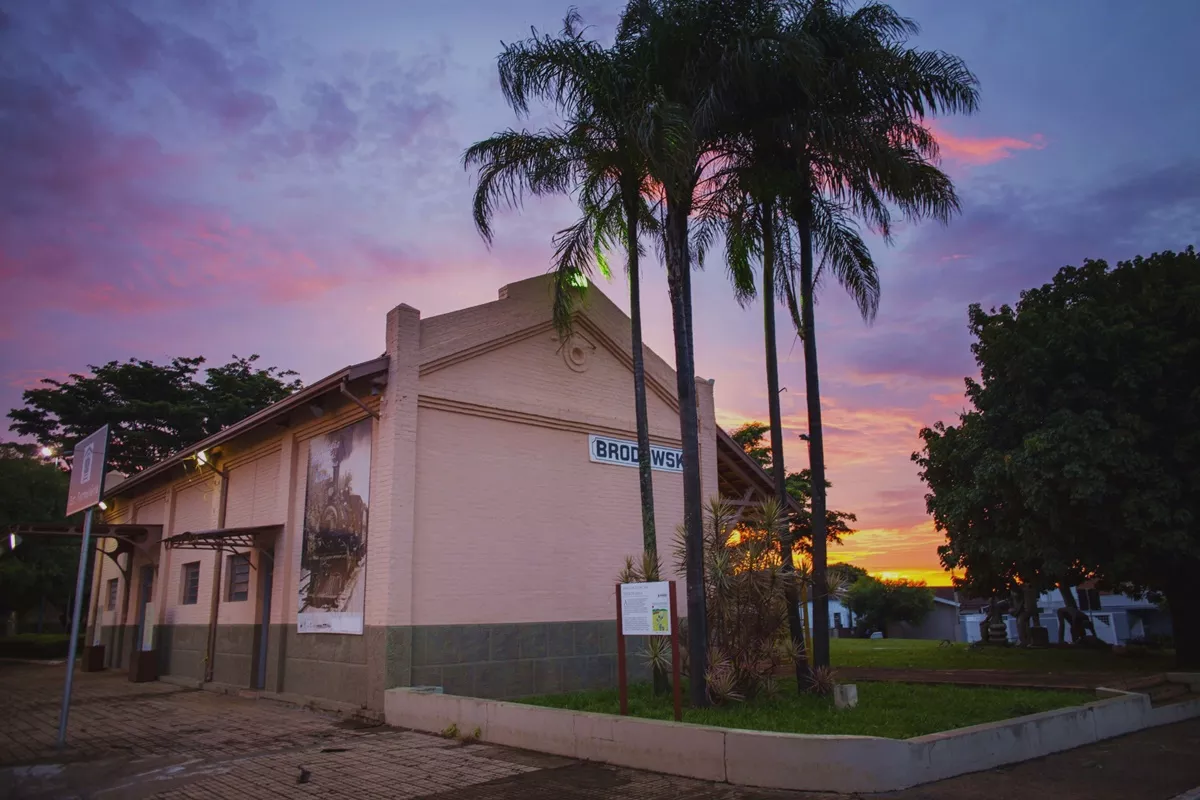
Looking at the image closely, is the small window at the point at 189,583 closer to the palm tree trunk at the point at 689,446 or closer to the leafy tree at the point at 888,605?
the palm tree trunk at the point at 689,446

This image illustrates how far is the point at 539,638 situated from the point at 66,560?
3334cm

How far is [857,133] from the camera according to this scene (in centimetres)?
1254

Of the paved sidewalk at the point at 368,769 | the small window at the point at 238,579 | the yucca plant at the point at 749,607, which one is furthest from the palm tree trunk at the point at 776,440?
the small window at the point at 238,579

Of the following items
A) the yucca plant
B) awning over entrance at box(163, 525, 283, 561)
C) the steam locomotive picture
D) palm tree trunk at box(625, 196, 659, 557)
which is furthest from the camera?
awning over entrance at box(163, 525, 283, 561)

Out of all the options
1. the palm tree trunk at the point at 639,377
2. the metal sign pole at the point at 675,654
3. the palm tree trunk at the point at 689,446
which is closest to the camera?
the metal sign pole at the point at 675,654

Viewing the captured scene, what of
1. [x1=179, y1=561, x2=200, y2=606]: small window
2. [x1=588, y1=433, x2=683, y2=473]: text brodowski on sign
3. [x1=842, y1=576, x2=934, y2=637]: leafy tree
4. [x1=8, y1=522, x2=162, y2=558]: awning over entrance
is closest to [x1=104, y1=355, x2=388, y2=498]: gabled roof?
[x1=8, y1=522, x2=162, y2=558]: awning over entrance

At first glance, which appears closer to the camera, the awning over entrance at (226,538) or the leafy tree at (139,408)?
the awning over entrance at (226,538)

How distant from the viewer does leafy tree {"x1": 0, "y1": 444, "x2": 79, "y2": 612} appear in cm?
3459

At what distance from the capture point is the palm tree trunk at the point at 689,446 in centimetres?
1104

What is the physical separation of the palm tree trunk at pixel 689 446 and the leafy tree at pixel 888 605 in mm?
50439

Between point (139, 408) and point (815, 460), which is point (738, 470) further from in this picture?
point (139, 408)

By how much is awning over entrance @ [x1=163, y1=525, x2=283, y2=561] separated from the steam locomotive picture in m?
1.48

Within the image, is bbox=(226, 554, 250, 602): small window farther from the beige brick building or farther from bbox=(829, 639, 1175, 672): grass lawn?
bbox=(829, 639, 1175, 672): grass lawn

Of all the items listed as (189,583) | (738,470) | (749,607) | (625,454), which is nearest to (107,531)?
(189,583)
